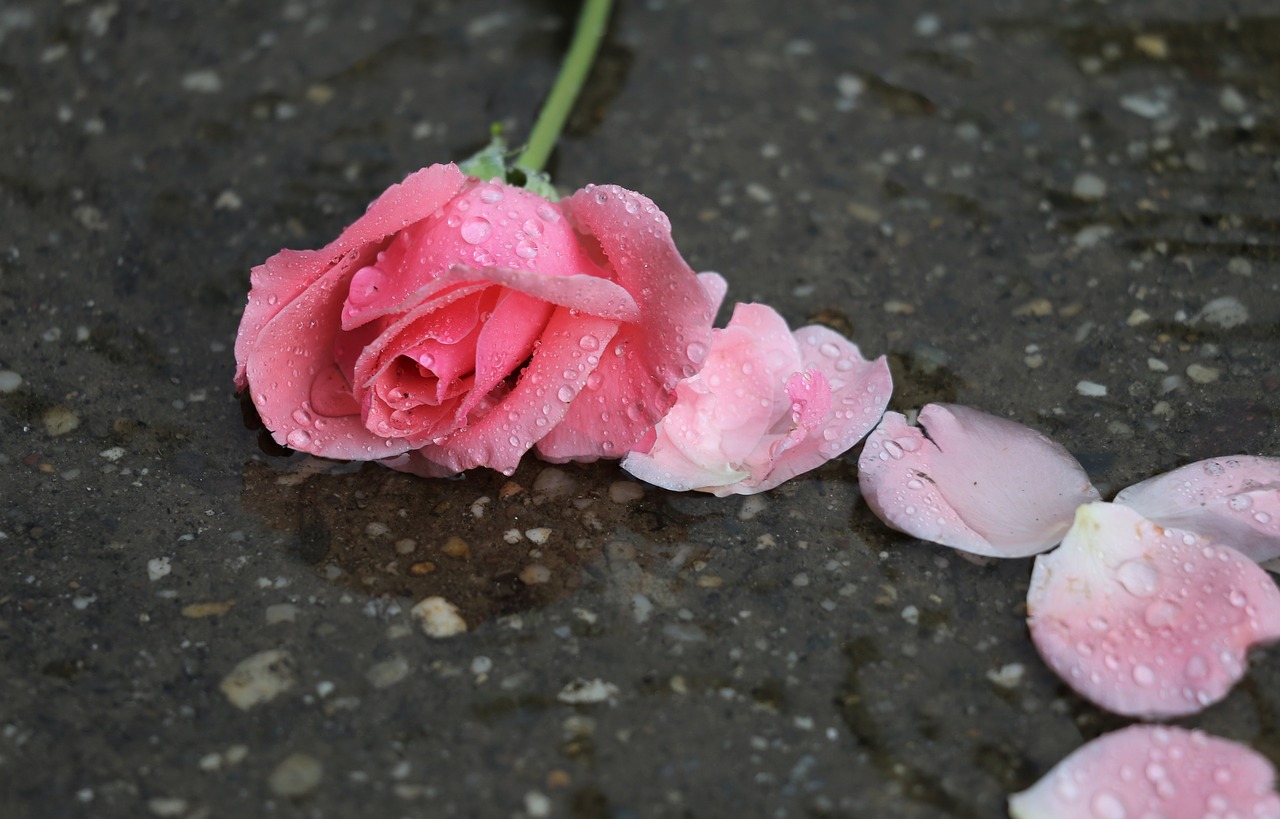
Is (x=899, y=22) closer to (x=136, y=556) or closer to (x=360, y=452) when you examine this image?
(x=360, y=452)

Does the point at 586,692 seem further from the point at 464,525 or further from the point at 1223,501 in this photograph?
the point at 1223,501

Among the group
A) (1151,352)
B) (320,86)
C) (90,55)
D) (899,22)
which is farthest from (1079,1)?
(90,55)

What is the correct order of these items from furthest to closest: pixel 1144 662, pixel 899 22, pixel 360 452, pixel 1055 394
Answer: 1. pixel 899 22
2. pixel 1055 394
3. pixel 360 452
4. pixel 1144 662

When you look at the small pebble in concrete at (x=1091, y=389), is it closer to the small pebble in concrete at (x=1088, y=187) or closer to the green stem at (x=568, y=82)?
the small pebble in concrete at (x=1088, y=187)

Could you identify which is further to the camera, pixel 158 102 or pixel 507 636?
pixel 158 102

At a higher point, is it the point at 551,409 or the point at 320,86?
the point at 551,409

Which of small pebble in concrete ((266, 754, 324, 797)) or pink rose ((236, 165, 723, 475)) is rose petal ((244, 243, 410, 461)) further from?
small pebble in concrete ((266, 754, 324, 797))

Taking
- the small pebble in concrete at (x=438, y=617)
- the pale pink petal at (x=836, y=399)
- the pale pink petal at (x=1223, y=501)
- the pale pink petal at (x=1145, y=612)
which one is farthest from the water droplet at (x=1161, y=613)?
the small pebble in concrete at (x=438, y=617)
